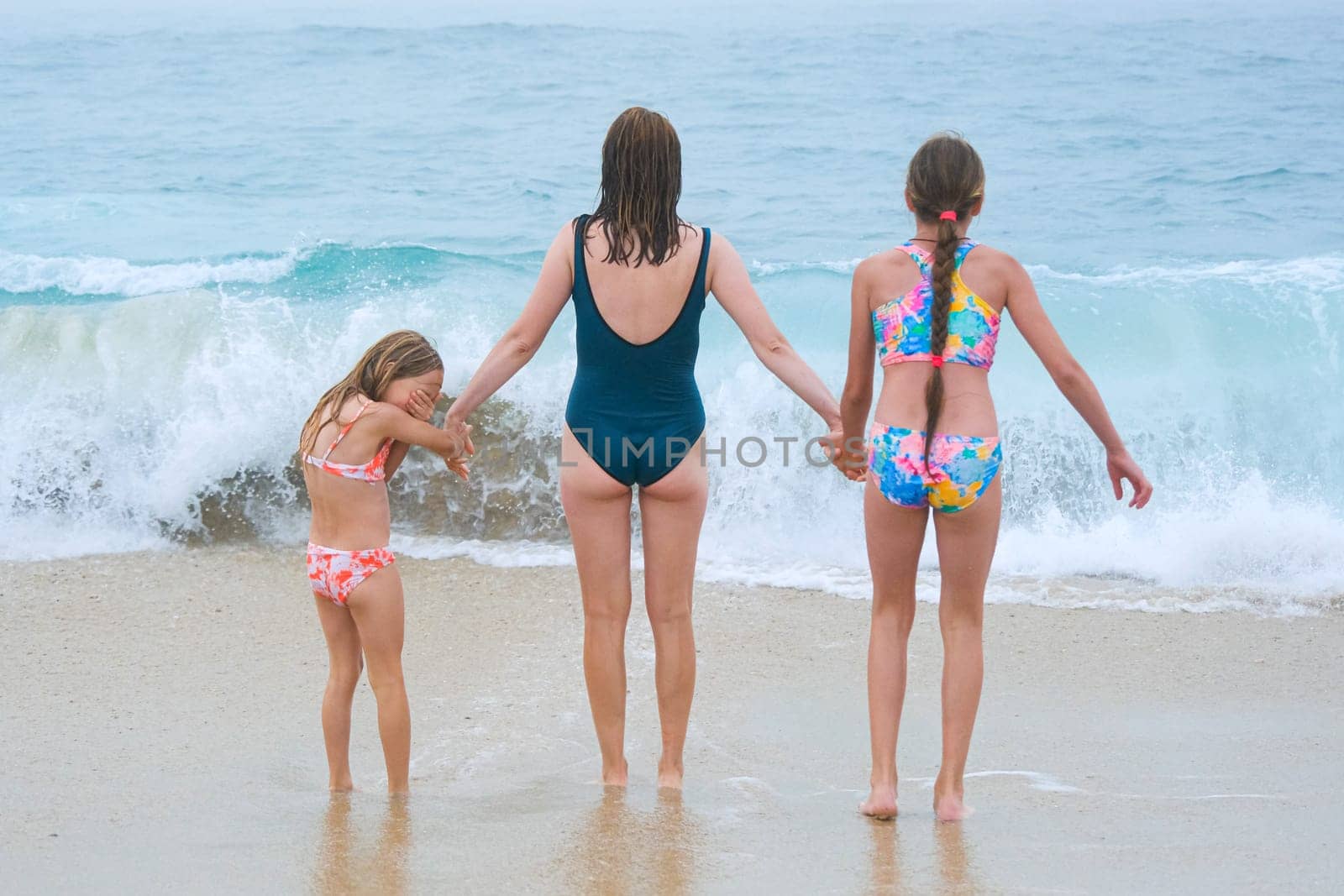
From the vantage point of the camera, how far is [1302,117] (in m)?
14.8

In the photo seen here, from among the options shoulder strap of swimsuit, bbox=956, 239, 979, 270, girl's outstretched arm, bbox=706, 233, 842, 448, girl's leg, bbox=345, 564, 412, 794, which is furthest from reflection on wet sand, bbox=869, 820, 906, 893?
shoulder strap of swimsuit, bbox=956, 239, 979, 270

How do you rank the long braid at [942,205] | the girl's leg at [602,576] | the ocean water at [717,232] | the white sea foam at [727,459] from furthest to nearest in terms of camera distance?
the ocean water at [717,232]
the white sea foam at [727,459]
the girl's leg at [602,576]
the long braid at [942,205]

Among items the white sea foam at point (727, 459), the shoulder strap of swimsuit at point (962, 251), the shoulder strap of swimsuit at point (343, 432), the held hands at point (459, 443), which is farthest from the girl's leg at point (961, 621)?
the white sea foam at point (727, 459)

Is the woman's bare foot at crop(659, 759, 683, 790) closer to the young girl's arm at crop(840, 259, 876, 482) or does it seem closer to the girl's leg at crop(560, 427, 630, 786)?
the girl's leg at crop(560, 427, 630, 786)

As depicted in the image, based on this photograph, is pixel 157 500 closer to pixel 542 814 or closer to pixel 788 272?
pixel 542 814

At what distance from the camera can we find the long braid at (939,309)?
294 cm

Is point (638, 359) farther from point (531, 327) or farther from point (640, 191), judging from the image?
point (640, 191)

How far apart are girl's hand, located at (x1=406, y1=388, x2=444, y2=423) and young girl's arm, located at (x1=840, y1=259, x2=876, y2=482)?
1132mm

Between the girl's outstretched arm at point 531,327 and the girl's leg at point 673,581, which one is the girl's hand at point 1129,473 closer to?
the girl's leg at point 673,581

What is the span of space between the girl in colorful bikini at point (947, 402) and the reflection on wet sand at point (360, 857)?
1.15m

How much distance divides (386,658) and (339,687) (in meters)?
0.17

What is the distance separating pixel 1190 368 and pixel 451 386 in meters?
4.75

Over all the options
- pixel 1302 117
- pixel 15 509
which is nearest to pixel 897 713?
pixel 15 509

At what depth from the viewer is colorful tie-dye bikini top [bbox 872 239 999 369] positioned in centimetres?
298
